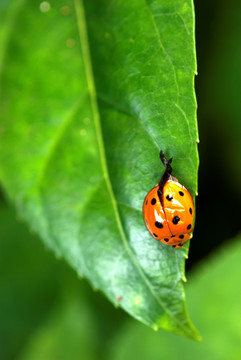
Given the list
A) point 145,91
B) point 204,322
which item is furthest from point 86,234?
point 204,322

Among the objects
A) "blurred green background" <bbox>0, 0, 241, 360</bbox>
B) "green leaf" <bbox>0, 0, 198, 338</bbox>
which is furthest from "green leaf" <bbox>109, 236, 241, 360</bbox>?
"green leaf" <bbox>0, 0, 198, 338</bbox>

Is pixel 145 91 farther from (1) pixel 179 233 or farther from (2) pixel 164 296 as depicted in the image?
(2) pixel 164 296

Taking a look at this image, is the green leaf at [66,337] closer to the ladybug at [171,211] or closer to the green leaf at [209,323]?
the green leaf at [209,323]

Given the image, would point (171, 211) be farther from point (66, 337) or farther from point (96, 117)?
point (66, 337)

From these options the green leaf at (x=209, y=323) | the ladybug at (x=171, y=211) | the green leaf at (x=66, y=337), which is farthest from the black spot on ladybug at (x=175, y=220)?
the green leaf at (x=66, y=337)

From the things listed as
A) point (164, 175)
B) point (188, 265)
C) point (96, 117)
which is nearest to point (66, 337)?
point (188, 265)

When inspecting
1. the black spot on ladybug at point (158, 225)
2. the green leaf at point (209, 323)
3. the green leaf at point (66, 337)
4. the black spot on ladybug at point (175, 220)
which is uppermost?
the black spot on ladybug at point (158, 225)
